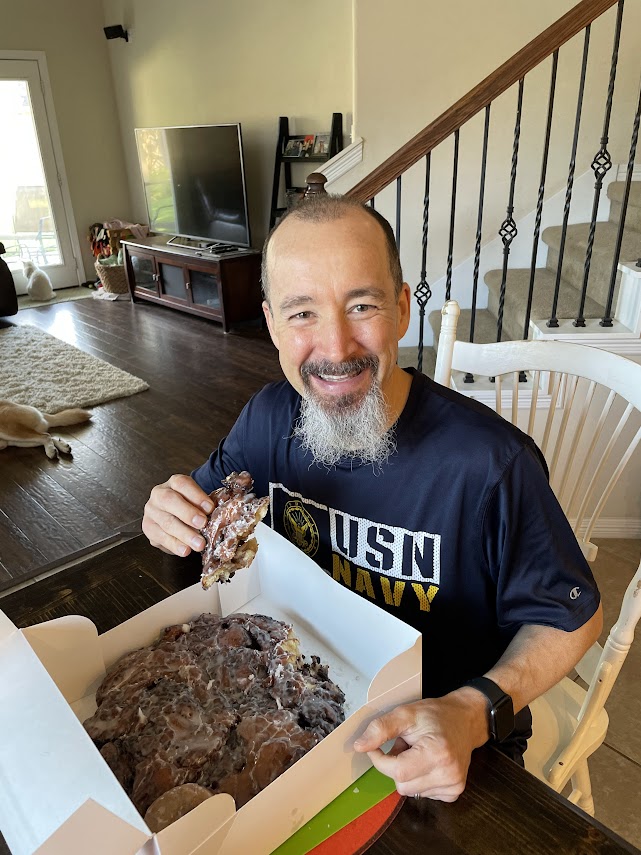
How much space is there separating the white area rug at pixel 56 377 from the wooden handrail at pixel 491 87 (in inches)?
96.1

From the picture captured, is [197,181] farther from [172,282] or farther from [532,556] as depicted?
[532,556]

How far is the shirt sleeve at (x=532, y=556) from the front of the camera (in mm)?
905

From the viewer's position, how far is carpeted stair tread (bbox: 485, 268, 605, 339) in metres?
2.65

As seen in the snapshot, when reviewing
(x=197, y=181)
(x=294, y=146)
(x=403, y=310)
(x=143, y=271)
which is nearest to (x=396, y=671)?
(x=403, y=310)

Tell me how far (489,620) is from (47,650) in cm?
67

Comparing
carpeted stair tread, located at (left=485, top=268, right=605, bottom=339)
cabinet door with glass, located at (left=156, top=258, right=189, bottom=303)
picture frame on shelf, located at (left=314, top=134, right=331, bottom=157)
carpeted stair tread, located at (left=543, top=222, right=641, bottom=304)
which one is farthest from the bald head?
cabinet door with glass, located at (left=156, top=258, right=189, bottom=303)

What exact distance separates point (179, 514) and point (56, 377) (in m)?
3.76

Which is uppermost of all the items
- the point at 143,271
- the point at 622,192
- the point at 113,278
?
the point at 622,192

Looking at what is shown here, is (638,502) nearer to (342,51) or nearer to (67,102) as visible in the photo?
(342,51)

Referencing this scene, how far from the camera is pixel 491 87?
2057 millimetres

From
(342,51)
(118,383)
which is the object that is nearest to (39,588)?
(118,383)

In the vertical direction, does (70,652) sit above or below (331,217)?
below

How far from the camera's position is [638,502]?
250cm

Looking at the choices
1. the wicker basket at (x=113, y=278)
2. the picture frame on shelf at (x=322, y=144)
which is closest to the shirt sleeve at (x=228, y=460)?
the picture frame on shelf at (x=322, y=144)
